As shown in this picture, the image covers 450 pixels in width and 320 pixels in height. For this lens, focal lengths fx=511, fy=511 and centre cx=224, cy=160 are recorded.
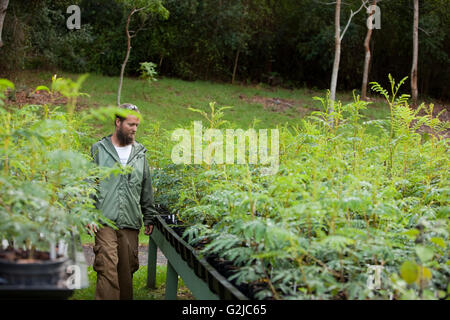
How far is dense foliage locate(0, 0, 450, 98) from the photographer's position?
28.0 metres

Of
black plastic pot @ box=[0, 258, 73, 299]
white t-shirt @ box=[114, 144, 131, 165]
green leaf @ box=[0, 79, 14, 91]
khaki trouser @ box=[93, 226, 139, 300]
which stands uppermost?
green leaf @ box=[0, 79, 14, 91]

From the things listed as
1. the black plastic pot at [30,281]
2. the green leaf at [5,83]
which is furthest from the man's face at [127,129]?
the black plastic pot at [30,281]

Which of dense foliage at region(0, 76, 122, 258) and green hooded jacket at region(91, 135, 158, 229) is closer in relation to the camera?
dense foliage at region(0, 76, 122, 258)

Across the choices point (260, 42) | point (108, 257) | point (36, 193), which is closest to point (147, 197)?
point (108, 257)

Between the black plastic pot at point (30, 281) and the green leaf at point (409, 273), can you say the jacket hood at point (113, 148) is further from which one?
the green leaf at point (409, 273)

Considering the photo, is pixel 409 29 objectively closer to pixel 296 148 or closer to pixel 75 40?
pixel 75 40

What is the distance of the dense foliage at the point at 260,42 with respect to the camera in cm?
2800

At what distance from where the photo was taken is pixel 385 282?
2500mm

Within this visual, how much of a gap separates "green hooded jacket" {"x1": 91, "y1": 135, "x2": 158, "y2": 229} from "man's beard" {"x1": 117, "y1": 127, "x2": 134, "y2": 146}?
0.09m

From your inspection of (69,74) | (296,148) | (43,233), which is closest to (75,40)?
(69,74)

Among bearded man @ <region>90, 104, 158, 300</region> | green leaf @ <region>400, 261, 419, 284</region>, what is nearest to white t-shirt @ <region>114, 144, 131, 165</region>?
bearded man @ <region>90, 104, 158, 300</region>

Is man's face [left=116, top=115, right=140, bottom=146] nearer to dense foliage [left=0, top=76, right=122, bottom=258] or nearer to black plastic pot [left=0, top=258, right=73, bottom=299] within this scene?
dense foliage [left=0, top=76, right=122, bottom=258]

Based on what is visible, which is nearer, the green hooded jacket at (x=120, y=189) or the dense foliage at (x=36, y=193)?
the dense foliage at (x=36, y=193)

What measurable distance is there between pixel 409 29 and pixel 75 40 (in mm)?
19043
